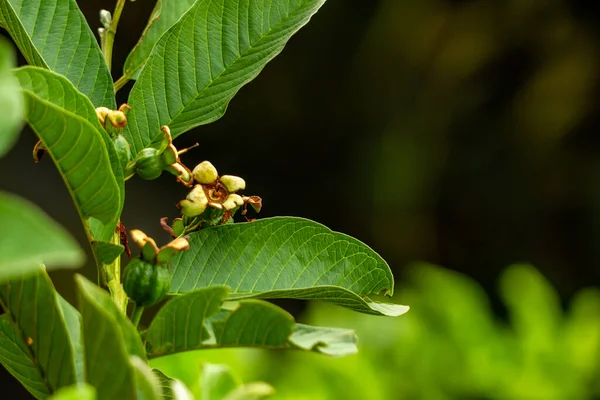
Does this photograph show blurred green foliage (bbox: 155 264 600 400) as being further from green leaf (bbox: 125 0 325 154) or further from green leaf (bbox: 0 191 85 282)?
green leaf (bbox: 0 191 85 282)

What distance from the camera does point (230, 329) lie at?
0.55 meters

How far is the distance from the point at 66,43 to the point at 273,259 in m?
0.23

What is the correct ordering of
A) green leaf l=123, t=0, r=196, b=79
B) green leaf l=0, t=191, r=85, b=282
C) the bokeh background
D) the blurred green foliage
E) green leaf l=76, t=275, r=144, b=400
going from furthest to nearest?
the bokeh background → the blurred green foliage → green leaf l=123, t=0, r=196, b=79 → green leaf l=76, t=275, r=144, b=400 → green leaf l=0, t=191, r=85, b=282

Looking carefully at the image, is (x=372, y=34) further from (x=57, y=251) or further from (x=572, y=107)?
(x=57, y=251)

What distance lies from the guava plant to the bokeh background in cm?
338

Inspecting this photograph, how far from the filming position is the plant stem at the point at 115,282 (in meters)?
0.62

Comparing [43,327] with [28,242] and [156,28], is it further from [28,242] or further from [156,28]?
[156,28]

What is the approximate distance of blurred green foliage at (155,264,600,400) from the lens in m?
1.87

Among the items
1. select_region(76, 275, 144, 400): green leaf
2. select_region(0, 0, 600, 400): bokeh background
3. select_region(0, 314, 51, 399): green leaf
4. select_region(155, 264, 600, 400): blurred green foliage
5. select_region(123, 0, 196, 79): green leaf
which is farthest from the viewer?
select_region(0, 0, 600, 400): bokeh background

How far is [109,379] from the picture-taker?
0.46m

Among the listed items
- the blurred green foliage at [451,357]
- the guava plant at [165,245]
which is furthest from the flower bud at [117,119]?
the blurred green foliage at [451,357]

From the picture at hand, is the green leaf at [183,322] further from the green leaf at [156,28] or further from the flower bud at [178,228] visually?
the green leaf at [156,28]

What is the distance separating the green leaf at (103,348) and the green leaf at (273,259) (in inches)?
6.6

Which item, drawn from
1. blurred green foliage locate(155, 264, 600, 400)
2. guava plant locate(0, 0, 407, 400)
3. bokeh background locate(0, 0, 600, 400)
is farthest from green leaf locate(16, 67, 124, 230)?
bokeh background locate(0, 0, 600, 400)
